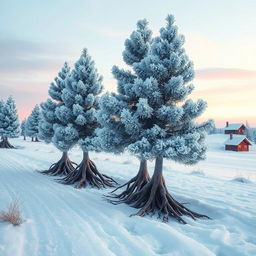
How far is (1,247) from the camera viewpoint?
5535 mm

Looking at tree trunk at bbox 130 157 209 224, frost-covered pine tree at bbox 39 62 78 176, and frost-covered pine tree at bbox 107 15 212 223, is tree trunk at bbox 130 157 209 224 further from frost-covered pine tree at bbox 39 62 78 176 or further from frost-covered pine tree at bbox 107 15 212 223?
frost-covered pine tree at bbox 39 62 78 176

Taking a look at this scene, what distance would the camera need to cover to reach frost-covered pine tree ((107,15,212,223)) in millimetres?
9039

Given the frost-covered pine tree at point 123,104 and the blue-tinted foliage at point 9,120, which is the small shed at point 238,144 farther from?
the frost-covered pine tree at point 123,104

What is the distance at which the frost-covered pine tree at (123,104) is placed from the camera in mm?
10203

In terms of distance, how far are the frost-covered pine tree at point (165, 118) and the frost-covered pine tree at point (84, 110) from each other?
535cm

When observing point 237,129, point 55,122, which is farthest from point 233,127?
point 55,122

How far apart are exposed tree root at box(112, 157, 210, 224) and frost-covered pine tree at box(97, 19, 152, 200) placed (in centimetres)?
86

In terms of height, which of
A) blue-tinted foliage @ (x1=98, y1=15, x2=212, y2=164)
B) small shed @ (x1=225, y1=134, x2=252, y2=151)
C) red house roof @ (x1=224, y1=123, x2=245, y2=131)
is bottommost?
small shed @ (x1=225, y1=134, x2=252, y2=151)

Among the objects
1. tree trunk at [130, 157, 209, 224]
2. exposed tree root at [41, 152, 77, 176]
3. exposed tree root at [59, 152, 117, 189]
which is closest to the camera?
tree trunk at [130, 157, 209, 224]

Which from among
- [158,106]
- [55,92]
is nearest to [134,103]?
[158,106]

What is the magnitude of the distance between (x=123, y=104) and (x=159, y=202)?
428cm

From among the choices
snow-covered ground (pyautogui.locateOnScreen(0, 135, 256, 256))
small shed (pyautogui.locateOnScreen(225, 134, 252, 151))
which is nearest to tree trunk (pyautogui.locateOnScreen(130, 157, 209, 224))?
snow-covered ground (pyautogui.locateOnScreen(0, 135, 256, 256))

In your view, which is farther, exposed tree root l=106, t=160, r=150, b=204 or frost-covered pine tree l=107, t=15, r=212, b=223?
exposed tree root l=106, t=160, r=150, b=204

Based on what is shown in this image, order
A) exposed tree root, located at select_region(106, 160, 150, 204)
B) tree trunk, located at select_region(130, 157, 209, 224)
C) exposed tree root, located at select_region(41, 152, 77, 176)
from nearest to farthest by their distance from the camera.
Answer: tree trunk, located at select_region(130, 157, 209, 224), exposed tree root, located at select_region(106, 160, 150, 204), exposed tree root, located at select_region(41, 152, 77, 176)
